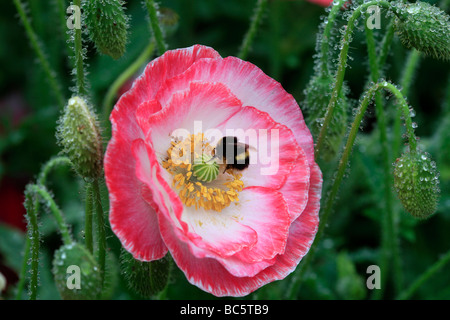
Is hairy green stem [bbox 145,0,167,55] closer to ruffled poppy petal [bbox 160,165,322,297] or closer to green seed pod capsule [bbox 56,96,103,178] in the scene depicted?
green seed pod capsule [bbox 56,96,103,178]


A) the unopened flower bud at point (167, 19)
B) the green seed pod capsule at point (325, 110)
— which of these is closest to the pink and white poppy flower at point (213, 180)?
the green seed pod capsule at point (325, 110)

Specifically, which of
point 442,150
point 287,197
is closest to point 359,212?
point 442,150

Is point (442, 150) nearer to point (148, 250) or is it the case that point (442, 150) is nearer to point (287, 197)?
point (287, 197)

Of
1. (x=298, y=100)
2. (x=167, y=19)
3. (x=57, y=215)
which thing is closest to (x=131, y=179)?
(x=57, y=215)

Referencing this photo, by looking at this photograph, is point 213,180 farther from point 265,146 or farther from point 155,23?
point 155,23
